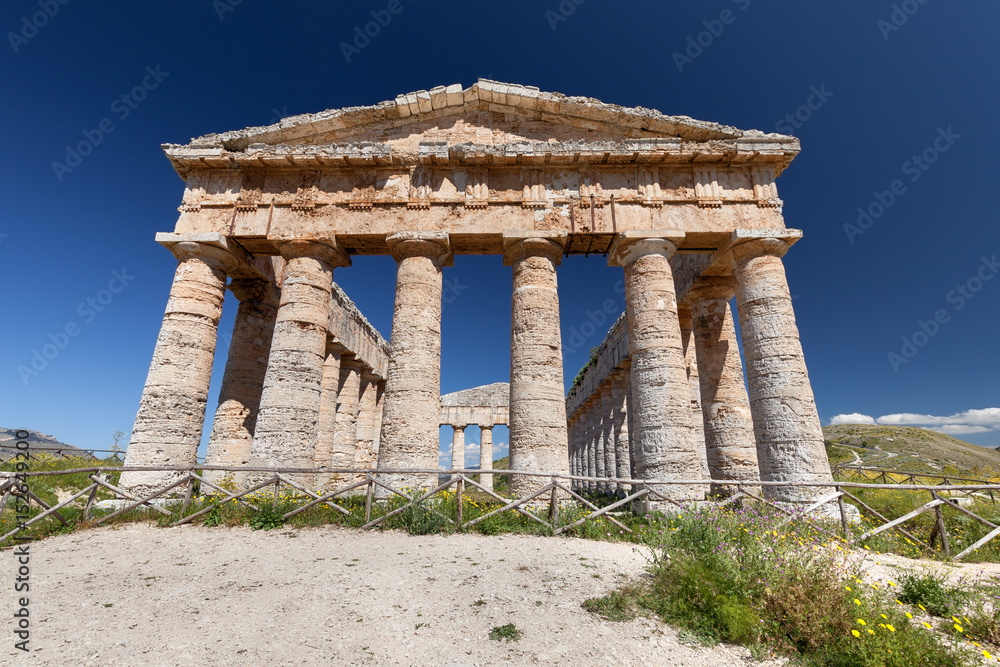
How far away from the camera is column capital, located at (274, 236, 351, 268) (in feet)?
41.4

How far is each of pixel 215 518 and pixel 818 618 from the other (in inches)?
389

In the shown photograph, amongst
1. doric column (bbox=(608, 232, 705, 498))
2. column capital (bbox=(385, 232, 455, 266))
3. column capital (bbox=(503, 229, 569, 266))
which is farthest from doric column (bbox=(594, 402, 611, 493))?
column capital (bbox=(385, 232, 455, 266))

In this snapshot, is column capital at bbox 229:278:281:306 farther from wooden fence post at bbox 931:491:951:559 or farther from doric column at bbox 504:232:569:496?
wooden fence post at bbox 931:491:951:559

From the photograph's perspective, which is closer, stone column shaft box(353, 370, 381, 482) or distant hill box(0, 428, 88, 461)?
distant hill box(0, 428, 88, 461)

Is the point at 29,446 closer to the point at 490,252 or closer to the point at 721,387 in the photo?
the point at 490,252

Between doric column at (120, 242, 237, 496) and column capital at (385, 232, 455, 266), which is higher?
column capital at (385, 232, 455, 266)

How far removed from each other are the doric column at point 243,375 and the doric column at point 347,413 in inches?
197

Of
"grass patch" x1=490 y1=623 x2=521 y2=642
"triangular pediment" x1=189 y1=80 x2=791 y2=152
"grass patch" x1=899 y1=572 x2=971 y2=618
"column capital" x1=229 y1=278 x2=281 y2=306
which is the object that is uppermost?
"triangular pediment" x1=189 y1=80 x2=791 y2=152

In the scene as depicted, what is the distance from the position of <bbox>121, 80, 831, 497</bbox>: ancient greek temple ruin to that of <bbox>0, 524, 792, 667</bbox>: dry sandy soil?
137 inches

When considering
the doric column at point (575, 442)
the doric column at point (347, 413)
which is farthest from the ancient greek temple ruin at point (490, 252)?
the doric column at point (575, 442)

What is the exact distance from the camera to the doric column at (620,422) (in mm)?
20359

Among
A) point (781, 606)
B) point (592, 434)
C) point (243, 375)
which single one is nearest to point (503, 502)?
point (781, 606)

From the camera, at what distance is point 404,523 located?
8.17 meters

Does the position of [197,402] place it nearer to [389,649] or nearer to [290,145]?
[290,145]
